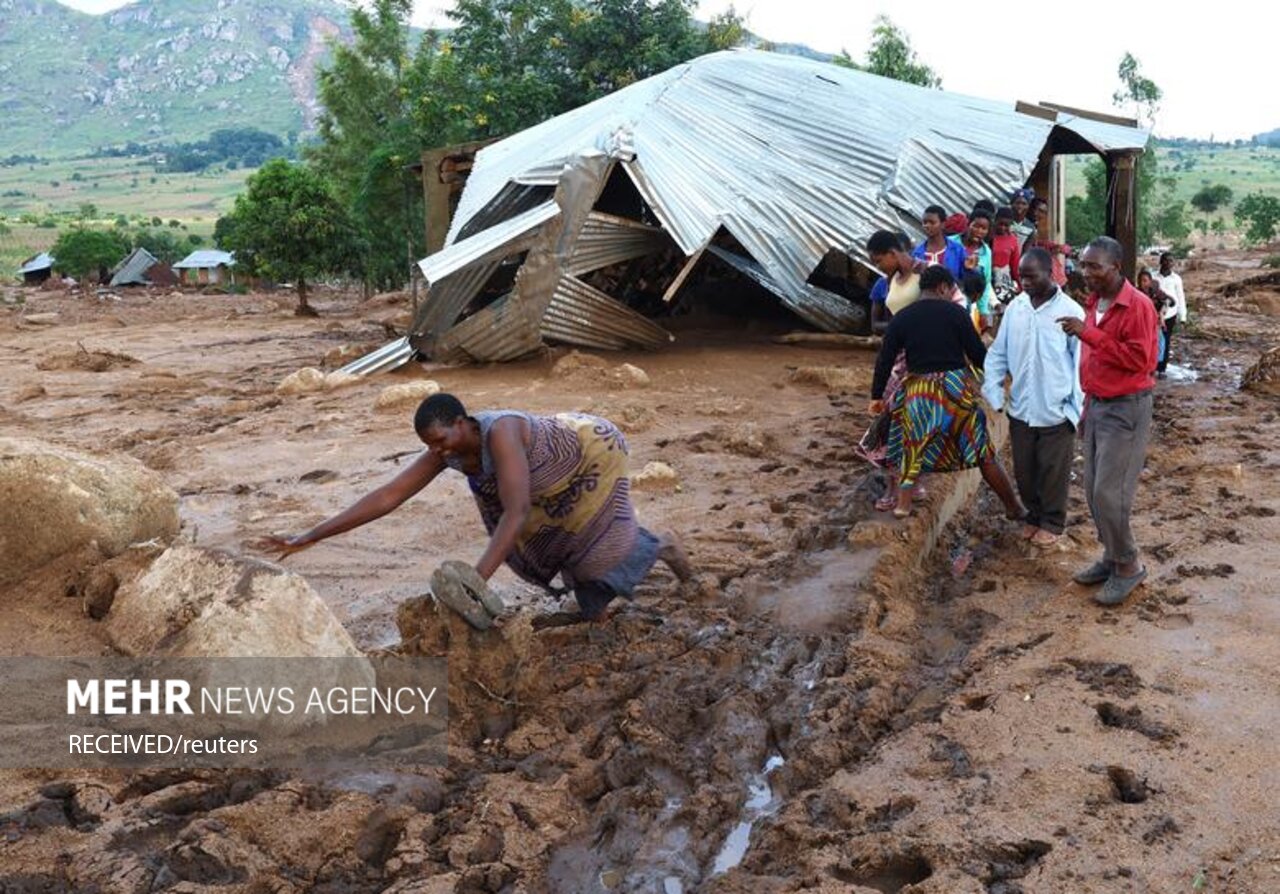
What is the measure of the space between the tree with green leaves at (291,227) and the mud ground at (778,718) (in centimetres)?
1380

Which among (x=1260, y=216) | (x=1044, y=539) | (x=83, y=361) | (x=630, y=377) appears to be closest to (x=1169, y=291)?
A: (x=630, y=377)

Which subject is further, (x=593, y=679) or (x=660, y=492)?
(x=660, y=492)

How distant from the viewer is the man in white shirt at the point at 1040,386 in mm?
5121

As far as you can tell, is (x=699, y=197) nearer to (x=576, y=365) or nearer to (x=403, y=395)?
(x=576, y=365)

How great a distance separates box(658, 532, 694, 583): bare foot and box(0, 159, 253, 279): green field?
61.0 metres

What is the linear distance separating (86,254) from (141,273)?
2031 millimetres

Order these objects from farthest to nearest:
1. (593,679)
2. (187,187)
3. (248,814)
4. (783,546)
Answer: (187,187), (783,546), (593,679), (248,814)

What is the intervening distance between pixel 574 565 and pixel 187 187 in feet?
341

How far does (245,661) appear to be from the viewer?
3.50m

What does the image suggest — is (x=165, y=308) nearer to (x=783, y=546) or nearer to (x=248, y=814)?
(x=783, y=546)

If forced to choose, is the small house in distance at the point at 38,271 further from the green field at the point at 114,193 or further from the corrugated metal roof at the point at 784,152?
the corrugated metal roof at the point at 784,152

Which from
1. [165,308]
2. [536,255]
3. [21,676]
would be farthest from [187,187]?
[21,676]

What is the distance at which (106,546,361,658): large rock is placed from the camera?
355 cm

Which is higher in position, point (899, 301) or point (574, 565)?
point (899, 301)
